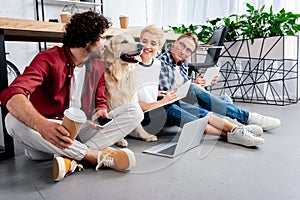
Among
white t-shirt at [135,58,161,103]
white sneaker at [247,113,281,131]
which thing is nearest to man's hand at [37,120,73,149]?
white t-shirt at [135,58,161,103]

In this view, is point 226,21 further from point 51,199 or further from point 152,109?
point 51,199

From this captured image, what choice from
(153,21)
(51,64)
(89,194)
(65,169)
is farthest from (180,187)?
(153,21)

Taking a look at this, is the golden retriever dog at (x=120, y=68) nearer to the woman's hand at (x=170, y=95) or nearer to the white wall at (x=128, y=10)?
the woman's hand at (x=170, y=95)

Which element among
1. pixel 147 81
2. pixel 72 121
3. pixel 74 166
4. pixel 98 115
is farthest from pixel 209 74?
pixel 72 121

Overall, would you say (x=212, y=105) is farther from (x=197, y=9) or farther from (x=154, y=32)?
(x=197, y=9)

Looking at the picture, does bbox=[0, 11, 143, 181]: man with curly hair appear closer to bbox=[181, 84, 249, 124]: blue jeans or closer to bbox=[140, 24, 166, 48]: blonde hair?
bbox=[140, 24, 166, 48]: blonde hair

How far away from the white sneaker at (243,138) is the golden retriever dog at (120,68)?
53cm

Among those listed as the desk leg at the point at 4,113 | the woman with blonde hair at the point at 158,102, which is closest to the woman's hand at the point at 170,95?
the woman with blonde hair at the point at 158,102

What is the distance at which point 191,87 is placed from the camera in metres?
1.34

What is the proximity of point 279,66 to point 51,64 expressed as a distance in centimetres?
239

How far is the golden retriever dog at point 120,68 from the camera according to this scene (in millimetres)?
908

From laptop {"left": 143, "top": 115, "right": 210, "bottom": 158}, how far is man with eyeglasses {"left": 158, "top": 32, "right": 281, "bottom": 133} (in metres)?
0.10

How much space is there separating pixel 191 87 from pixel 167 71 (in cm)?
23

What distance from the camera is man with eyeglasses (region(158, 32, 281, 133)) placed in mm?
1145
